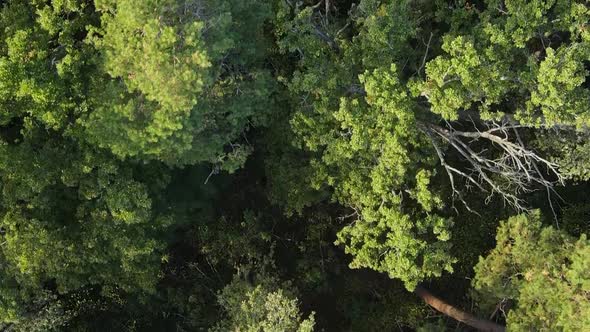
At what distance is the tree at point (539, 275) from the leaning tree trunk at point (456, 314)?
254 cm

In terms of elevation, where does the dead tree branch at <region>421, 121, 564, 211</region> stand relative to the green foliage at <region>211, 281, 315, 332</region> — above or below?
above

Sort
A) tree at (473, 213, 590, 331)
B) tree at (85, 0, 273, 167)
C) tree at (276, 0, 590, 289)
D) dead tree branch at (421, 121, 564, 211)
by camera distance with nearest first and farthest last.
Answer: tree at (85, 0, 273, 167)
tree at (276, 0, 590, 289)
tree at (473, 213, 590, 331)
dead tree branch at (421, 121, 564, 211)

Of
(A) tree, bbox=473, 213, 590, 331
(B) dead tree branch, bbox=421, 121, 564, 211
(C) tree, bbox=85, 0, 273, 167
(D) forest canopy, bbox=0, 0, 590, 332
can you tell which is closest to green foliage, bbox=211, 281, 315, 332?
(D) forest canopy, bbox=0, 0, 590, 332

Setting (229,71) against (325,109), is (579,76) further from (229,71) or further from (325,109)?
(229,71)

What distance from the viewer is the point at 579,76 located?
13656mm

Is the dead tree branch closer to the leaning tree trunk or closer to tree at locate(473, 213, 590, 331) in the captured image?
tree at locate(473, 213, 590, 331)

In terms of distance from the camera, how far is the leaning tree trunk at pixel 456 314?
63.2 feet

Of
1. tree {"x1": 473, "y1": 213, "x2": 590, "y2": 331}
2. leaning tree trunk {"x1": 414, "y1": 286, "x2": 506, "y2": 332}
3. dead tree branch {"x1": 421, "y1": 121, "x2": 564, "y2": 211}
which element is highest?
dead tree branch {"x1": 421, "y1": 121, "x2": 564, "y2": 211}

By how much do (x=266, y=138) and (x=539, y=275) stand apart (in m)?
9.14

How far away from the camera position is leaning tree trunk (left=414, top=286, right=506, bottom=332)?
19250 millimetres

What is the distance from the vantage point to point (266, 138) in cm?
1805

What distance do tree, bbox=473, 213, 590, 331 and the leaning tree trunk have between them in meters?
2.54

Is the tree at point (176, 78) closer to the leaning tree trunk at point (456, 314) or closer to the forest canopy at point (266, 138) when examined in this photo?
the forest canopy at point (266, 138)

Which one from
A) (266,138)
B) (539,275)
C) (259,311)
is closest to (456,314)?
(539,275)
